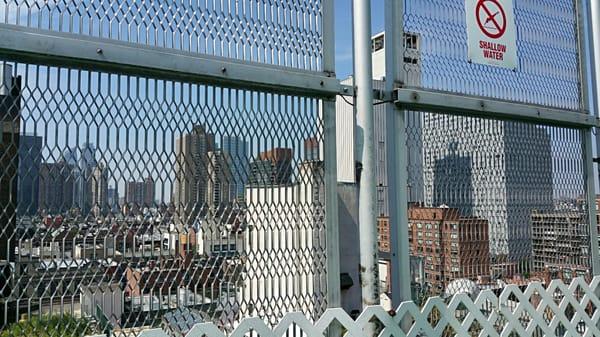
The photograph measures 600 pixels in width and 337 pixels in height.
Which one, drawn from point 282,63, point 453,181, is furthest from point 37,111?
point 453,181

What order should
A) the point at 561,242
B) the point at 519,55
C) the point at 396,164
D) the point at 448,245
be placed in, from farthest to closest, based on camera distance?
the point at 561,242
the point at 519,55
the point at 448,245
the point at 396,164

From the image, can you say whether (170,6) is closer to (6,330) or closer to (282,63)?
(282,63)

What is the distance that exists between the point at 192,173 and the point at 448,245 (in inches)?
63.4

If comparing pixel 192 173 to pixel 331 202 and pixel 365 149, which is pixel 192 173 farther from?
pixel 365 149

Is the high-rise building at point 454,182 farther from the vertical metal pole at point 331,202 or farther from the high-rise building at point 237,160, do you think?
the high-rise building at point 237,160

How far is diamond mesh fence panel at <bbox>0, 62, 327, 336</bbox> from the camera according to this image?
6.03 feet

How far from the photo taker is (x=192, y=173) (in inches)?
83.5

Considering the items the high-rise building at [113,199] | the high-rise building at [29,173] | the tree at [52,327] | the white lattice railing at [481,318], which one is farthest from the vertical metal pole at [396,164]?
the high-rise building at [29,173]

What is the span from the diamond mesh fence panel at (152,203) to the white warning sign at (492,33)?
1222 mm

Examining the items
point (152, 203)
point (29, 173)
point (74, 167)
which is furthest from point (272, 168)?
point (29, 173)

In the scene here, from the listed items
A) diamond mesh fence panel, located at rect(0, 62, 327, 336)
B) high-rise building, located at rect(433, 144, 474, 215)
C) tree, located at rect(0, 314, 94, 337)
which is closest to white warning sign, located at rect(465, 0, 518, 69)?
high-rise building, located at rect(433, 144, 474, 215)

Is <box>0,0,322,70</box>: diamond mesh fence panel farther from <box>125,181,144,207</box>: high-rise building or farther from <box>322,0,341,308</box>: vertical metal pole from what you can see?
<box>125,181,144,207</box>: high-rise building

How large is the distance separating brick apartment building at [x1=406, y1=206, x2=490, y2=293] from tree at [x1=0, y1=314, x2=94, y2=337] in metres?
1.68

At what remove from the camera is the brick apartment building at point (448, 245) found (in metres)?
2.89
